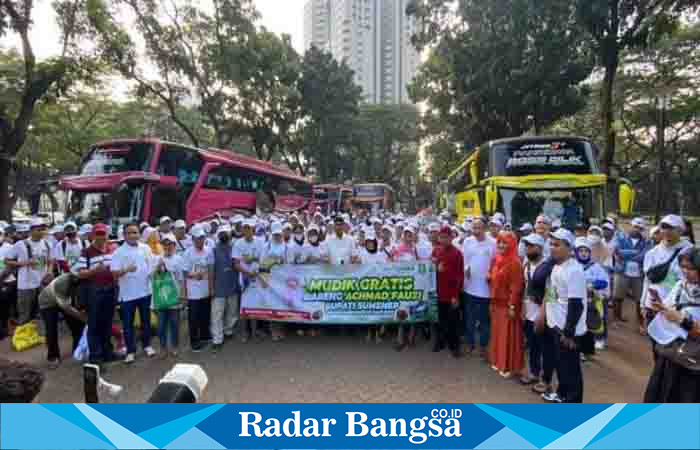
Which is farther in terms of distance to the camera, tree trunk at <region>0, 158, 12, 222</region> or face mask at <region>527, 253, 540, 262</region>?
tree trunk at <region>0, 158, 12, 222</region>

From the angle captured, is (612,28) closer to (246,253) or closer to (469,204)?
(469,204)

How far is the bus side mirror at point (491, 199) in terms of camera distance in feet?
30.9

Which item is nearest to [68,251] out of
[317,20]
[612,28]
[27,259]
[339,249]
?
[27,259]

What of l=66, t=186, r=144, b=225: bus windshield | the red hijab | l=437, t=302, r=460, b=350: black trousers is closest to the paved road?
l=437, t=302, r=460, b=350: black trousers

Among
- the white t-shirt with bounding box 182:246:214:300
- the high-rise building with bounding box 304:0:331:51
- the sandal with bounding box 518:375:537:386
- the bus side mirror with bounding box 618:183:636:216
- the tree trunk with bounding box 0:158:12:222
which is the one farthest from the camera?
the high-rise building with bounding box 304:0:331:51

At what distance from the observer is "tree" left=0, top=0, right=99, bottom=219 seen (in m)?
12.3

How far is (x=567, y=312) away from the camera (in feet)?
12.1

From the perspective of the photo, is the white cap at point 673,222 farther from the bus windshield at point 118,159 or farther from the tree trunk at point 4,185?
the tree trunk at point 4,185


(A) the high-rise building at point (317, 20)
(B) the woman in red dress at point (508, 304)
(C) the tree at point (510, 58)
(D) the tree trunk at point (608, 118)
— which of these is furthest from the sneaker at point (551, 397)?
(A) the high-rise building at point (317, 20)

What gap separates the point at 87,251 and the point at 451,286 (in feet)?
16.4

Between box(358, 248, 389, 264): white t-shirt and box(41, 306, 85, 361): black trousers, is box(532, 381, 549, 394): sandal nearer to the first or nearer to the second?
box(358, 248, 389, 264): white t-shirt

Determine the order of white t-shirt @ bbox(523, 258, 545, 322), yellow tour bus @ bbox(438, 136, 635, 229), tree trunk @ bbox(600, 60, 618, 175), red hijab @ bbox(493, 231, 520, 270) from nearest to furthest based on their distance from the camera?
white t-shirt @ bbox(523, 258, 545, 322)
red hijab @ bbox(493, 231, 520, 270)
yellow tour bus @ bbox(438, 136, 635, 229)
tree trunk @ bbox(600, 60, 618, 175)

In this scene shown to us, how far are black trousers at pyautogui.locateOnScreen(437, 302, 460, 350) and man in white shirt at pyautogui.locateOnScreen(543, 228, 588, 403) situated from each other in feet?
5.22

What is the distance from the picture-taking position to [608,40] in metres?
13.2
